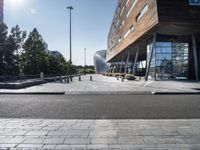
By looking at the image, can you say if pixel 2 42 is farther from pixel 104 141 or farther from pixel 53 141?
pixel 104 141

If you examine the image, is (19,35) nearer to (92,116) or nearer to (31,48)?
(31,48)

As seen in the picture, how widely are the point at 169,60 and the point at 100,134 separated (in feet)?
108

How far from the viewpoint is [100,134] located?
6496 millimetres

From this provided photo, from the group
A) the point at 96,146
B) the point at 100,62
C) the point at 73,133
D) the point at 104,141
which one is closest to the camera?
the point at 96,146

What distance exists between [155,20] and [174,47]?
11289mm

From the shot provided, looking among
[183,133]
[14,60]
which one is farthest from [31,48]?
[183,133]

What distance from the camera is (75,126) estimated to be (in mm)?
Result: 7469

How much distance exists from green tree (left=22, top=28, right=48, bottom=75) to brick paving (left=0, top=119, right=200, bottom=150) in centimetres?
3822

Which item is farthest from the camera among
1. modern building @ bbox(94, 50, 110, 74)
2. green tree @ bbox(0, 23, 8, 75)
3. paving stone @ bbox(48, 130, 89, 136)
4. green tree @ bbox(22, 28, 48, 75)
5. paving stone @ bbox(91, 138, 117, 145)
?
modern building @ bbox(94, 50, 110, 74)

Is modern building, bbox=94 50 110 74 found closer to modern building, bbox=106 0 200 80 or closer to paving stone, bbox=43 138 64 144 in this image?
modern building, bbox=106 0 200 80

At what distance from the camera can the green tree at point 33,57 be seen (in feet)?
148

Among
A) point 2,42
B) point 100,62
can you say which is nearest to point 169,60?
point 2,42

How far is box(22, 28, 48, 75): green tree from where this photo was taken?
45.2 meters

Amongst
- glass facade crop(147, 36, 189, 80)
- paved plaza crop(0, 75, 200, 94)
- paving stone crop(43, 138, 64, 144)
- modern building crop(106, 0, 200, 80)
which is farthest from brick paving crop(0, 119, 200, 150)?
glass facade crop(147, 36, 189, 80)
